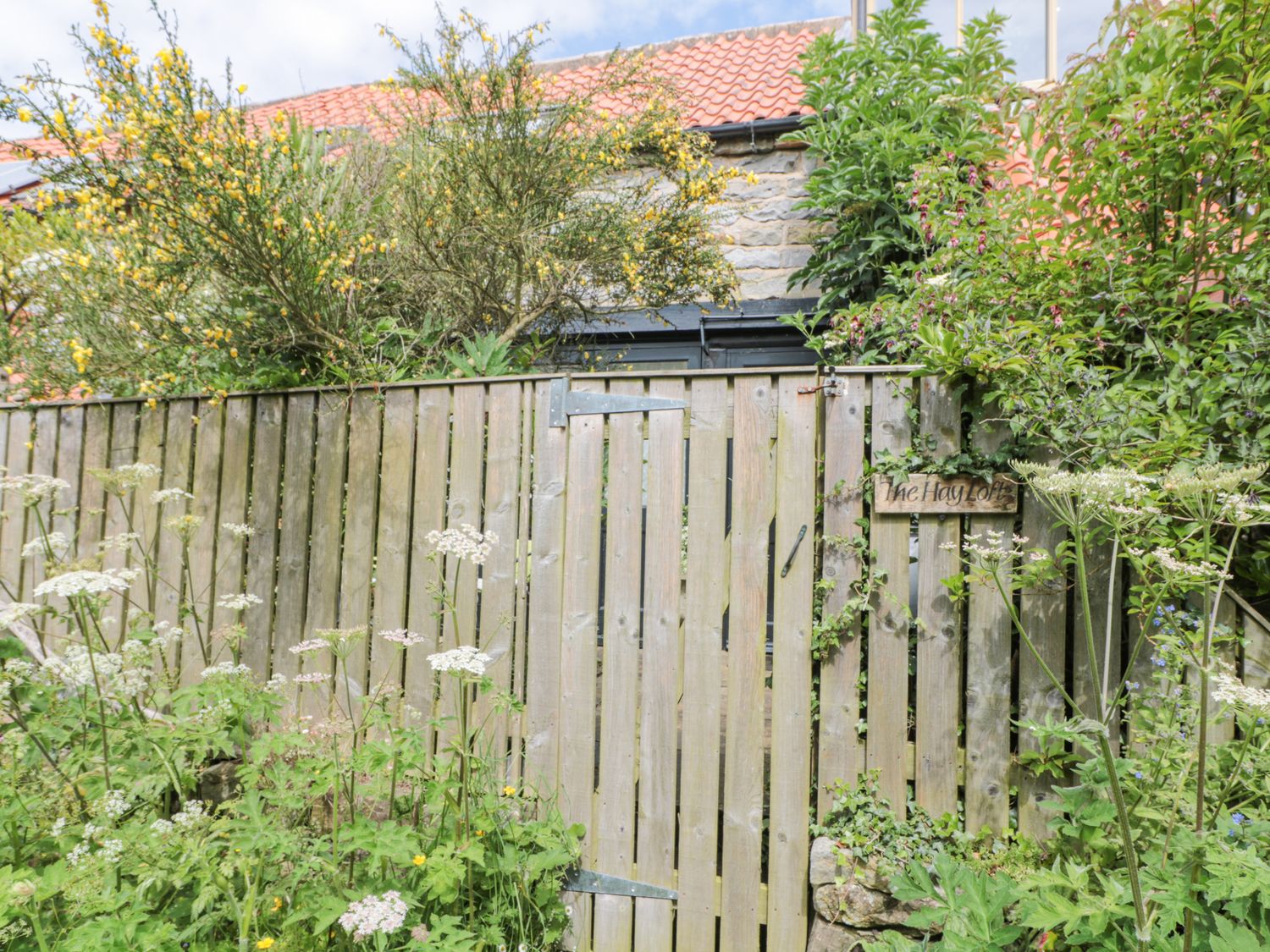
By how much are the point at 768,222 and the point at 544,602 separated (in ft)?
14.4

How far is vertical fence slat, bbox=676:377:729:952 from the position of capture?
2.63m

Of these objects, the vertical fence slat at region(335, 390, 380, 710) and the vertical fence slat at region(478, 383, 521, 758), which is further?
the vertical fence slat at region(335, 390, 380, 710)

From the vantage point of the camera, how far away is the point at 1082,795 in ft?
6.50

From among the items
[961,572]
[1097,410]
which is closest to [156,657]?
[961,572]

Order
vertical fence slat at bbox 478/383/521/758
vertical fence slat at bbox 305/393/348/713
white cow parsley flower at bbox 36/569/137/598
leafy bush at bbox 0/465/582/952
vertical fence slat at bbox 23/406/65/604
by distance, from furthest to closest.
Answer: vertical fence slat at bbox 23/406/65/604 → vertical fence slat at bbox 305/393/348/713 → vertical fence slat at bbox 478/383/521/758 → white cow parsley flower at bbox 36/569/137/598 → leafy bush at bbox 0/465/582/952

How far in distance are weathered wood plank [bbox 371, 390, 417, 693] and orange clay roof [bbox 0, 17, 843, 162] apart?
3.84m

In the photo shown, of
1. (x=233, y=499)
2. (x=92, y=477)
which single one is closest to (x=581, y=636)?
(x=233, y=499)

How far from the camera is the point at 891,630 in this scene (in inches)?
101

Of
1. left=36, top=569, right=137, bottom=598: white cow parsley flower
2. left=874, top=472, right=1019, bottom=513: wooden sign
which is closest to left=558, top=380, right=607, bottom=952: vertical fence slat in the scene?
left=874, top=472, right=1019, bottom=513: wooden sign

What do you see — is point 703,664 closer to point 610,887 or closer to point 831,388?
point 610,887

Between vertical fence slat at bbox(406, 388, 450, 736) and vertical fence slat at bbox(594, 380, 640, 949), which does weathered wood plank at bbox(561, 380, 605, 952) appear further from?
vertical fence slat at bbox(406, 388, 450, 736)

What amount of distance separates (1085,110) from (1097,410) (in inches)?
47.4

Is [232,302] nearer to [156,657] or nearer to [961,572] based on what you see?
[156,657]

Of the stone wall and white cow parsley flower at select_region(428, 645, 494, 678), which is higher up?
the stone wall
